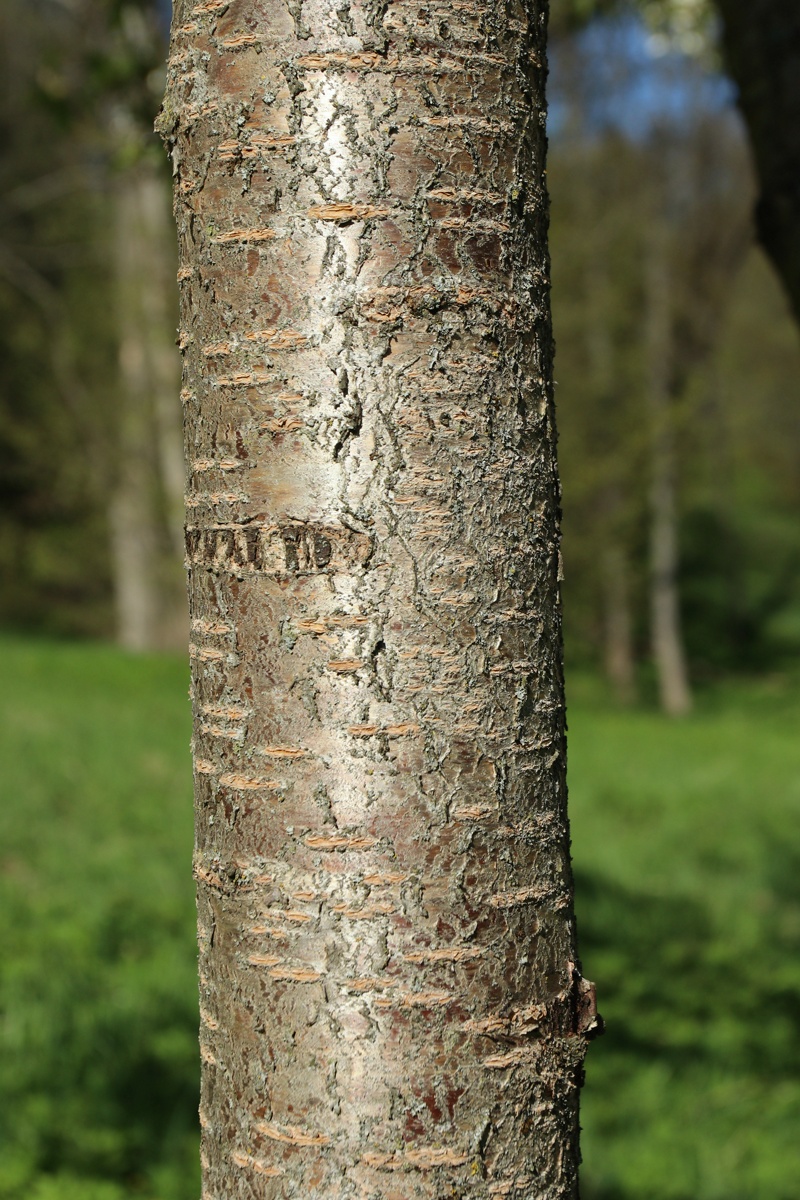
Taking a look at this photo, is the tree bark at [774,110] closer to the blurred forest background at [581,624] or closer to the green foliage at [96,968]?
the blurred forest background at [581,624]

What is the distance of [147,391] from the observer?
49.2 feet

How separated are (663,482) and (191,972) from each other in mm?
11709

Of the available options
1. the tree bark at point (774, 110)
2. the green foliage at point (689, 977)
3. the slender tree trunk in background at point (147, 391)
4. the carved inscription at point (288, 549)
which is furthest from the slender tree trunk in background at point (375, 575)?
the slender tree trunk in background at point (147, 391)

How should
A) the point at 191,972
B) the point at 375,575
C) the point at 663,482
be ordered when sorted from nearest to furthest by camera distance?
1. the point at 375,575
2. the point at 191,972
3. the point at 663,482

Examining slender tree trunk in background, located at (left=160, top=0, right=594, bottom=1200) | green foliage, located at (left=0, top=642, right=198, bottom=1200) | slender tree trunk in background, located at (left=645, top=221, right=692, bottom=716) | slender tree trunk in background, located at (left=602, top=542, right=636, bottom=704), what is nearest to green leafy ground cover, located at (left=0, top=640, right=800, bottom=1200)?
green foliage, located at (left=0, top=642, right=198, bottom=1200)

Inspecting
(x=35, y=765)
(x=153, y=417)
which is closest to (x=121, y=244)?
(x=153, y=417)

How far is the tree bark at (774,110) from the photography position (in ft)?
7.56

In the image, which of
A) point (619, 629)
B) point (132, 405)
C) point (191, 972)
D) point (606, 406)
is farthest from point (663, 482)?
point (191, 972)

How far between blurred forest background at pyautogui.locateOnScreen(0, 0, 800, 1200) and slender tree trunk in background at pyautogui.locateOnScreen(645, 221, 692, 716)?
0.15 ft

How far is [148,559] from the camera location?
15.9 metres

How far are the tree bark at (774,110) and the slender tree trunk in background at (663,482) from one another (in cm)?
1219

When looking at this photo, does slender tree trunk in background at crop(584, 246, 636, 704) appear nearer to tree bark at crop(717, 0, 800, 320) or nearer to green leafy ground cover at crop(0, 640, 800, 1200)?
green leafy ground cover at crop(0, 640, 800, 1200)

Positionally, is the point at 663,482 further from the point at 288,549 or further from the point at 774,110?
the point at 288,549

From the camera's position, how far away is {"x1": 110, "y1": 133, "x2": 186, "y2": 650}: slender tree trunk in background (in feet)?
46.6
